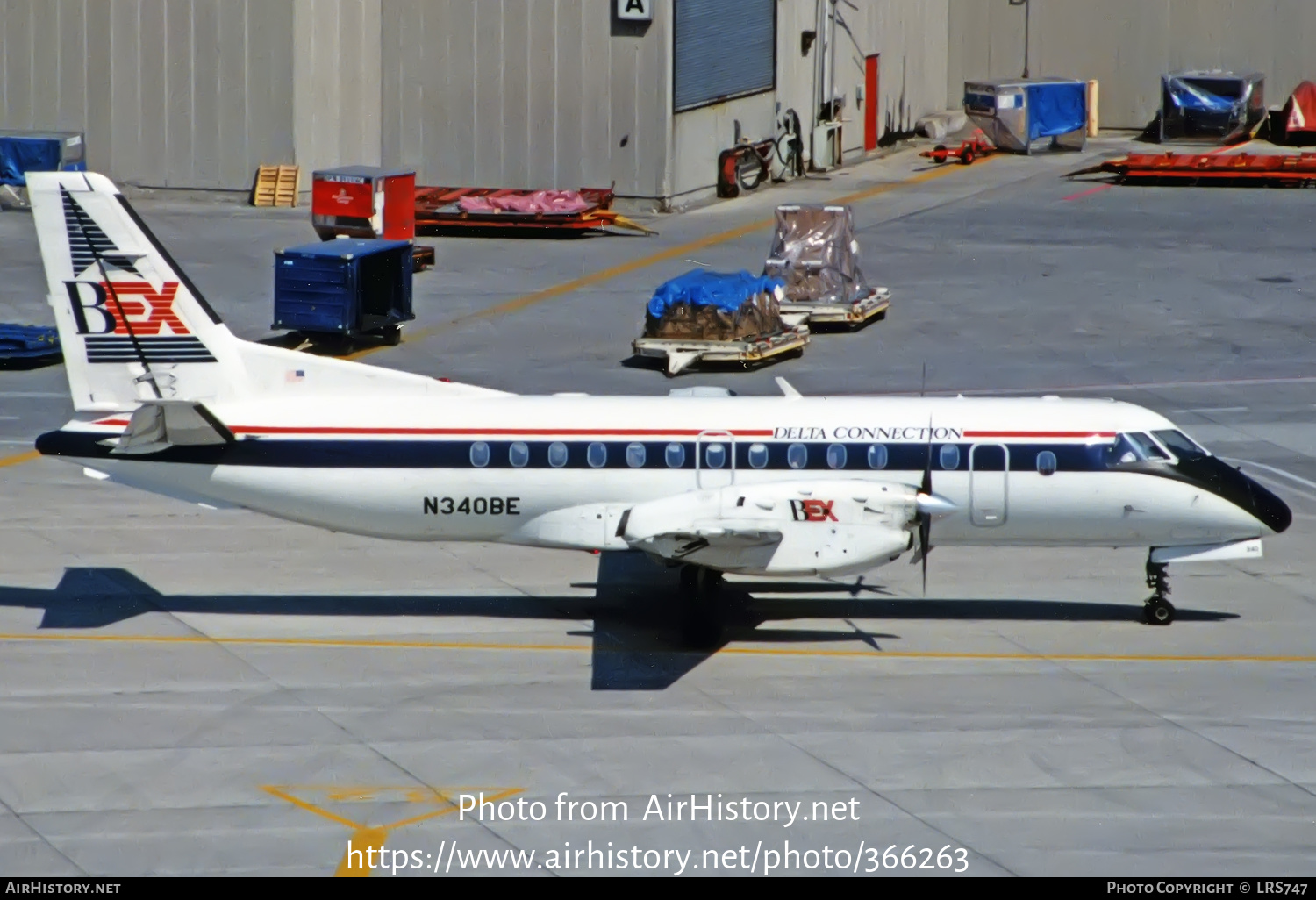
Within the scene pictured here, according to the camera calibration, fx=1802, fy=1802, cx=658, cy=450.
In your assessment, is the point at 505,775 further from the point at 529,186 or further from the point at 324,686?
the point at 529,186

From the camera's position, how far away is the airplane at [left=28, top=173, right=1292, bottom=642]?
24.1m

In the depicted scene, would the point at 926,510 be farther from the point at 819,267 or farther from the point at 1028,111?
the point at 1028,111

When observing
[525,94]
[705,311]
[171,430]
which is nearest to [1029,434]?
[171,430]

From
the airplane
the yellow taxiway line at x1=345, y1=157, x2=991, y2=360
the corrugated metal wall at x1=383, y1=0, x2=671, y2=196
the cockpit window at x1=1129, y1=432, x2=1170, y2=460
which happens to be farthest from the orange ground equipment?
the cockpit window at x1=1129, y1=432, x2=1170, y2=460

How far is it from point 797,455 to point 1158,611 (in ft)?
18.5

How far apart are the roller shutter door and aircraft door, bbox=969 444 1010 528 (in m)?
33.6

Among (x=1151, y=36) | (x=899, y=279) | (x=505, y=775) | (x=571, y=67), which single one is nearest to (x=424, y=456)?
(x=505, y=775)

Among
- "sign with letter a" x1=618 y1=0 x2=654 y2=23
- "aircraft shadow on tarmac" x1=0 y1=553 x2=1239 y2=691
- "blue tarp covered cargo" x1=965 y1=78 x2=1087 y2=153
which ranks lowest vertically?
"aircraft shadow on tarmac" x1=0 y1=553 x2=1239 y2=691

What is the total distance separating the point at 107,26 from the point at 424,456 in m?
37.2

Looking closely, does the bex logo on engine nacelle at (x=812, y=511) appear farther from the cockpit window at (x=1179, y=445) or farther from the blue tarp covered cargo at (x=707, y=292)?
the blue tarp covered cargo at (x=707, y=292)

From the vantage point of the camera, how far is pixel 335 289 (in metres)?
40.9

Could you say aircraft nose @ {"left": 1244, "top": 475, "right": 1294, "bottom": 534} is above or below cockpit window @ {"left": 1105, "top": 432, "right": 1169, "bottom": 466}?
below

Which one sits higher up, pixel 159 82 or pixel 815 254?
pixel 159 82

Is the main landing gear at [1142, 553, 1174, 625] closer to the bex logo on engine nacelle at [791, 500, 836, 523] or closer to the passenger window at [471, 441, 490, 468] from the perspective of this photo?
the bex logo on engine nacelle at [791, 500, 836, 523]
